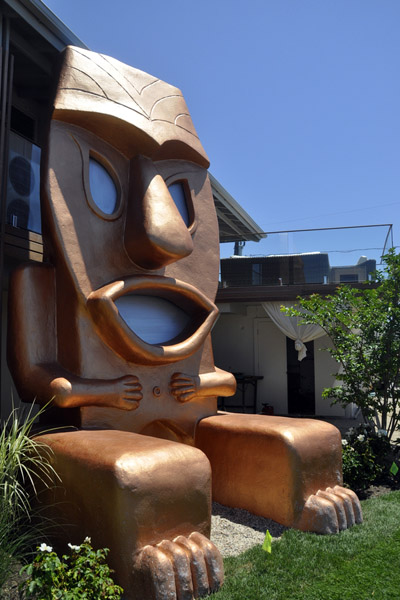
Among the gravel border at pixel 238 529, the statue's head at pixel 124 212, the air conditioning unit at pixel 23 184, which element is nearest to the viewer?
the gravel border at pixel 238 529

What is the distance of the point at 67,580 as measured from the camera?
119 inches

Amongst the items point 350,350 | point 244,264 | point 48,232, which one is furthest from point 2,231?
point 244,264

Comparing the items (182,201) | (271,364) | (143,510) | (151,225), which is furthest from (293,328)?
(143,510)

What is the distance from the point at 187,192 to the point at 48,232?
1.67m

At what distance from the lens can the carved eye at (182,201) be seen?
5.63m

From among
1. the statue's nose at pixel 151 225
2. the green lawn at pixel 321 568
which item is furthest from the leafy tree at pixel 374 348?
the statue's nose at pixel 151 225

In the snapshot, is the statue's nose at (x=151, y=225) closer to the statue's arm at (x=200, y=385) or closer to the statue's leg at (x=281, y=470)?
the statue's arm at (x=200, y=385)

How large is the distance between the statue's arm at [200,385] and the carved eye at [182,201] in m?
1.62

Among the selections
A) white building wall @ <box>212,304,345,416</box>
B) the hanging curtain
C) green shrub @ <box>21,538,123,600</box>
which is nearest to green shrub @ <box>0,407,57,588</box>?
green shrub @ <box>21,538,123,600</box>

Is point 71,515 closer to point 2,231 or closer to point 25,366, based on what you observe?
point 25,366

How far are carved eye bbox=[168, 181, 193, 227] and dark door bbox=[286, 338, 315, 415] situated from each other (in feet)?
24.5

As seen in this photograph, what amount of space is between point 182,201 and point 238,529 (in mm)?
3296

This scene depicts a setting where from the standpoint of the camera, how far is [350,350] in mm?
7348

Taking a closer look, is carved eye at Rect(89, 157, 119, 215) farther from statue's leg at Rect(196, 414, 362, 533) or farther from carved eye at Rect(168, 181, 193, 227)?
statue's leg at Rect(196, 414, 362, 533)
